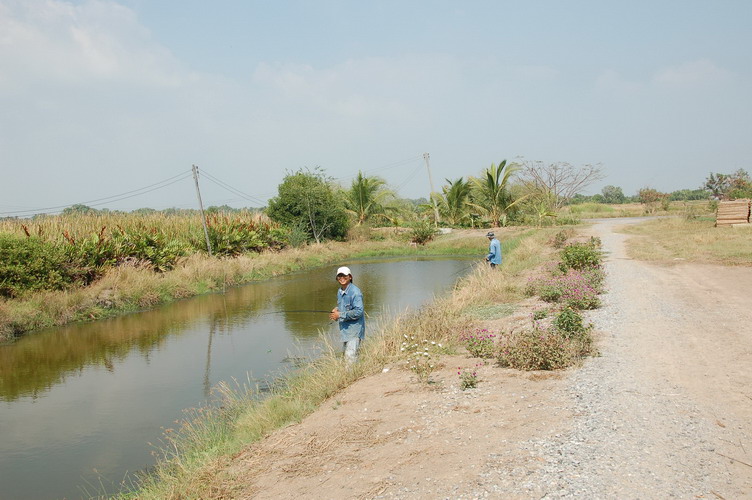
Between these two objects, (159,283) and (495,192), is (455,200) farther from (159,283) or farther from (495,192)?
(159,283)

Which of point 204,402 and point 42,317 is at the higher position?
point 42,317

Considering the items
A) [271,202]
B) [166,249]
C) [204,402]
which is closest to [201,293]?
[166,249]

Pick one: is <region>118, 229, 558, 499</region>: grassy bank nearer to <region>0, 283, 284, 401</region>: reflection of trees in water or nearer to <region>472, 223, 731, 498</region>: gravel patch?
<region>472, 223, 731, 498</region>: gravel patch

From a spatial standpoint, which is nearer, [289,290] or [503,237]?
[289,290]

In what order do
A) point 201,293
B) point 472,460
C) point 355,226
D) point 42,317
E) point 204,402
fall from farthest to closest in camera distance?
point 355,226 → point 201,293 → point 42,317 → point 204,402 → point 472,460

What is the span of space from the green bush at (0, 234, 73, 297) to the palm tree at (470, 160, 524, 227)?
28035 millimetres

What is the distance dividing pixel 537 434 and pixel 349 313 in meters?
3.66

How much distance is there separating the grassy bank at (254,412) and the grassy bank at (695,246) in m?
8.32

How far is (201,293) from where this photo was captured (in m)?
19.4

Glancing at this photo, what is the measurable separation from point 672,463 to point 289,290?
16.6 m

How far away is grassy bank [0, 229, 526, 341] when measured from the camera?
1370 cm

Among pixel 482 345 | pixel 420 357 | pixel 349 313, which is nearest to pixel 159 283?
pixel 349 313

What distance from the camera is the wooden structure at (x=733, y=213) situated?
22.5 metres

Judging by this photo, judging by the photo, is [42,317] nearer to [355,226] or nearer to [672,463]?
[672,463]
